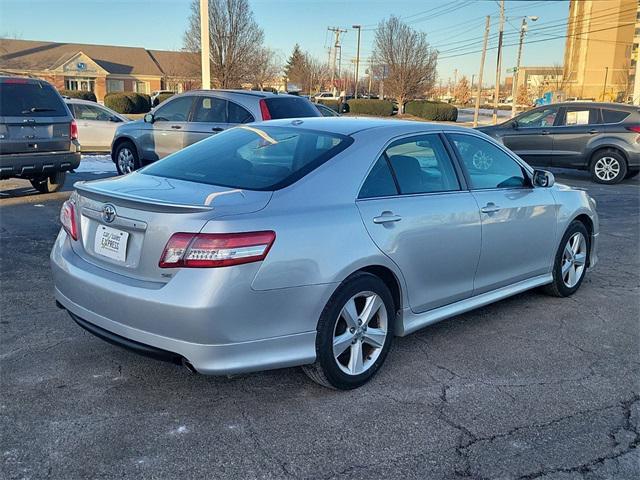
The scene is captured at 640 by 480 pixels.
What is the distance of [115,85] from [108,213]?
69.2 meters

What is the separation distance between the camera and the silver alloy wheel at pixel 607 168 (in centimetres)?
1338

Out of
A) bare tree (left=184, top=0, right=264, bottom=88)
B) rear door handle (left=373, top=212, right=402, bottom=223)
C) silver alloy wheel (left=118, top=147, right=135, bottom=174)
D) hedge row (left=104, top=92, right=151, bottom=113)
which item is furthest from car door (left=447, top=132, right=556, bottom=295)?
hedge row (left=104, top=92, right=151, bottom=113)

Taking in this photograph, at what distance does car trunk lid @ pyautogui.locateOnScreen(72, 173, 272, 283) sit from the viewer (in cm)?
301

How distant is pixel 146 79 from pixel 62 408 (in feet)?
228

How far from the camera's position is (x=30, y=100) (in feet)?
29.2

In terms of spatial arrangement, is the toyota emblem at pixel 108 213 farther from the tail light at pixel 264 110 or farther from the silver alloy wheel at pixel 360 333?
the tail light at pixel 264 110

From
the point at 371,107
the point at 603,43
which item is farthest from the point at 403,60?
the point at 603,43

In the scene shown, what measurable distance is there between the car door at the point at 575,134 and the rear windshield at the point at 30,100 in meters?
10.4

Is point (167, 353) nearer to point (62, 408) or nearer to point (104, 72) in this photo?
point (62, 408)

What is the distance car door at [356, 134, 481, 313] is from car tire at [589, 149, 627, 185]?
10.6 metres

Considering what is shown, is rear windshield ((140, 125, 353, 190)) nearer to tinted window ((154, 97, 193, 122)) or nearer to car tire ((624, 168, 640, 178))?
tinted window ((154, 97, 193, 122))

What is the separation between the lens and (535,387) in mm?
3678

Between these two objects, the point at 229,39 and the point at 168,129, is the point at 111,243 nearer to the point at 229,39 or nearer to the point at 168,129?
the point at 168,129

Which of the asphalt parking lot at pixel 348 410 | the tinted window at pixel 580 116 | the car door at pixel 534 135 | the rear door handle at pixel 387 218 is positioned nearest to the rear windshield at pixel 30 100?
the asphalt parking lot at pixel 348 410
